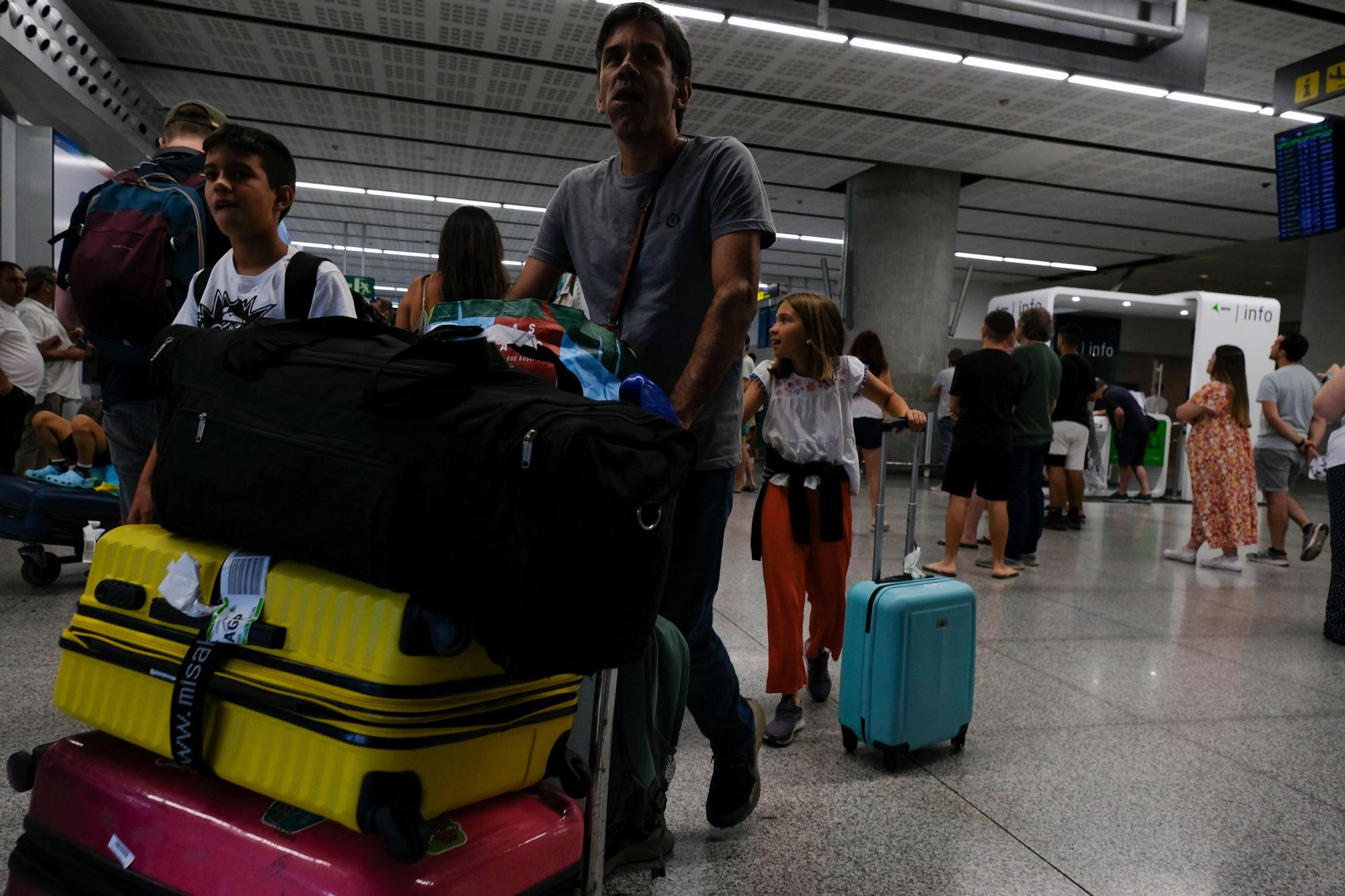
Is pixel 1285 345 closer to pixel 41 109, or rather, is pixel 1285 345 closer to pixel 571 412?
pixel 571 412

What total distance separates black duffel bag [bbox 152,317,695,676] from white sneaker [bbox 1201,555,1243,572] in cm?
714

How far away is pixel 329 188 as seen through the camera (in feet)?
48.6

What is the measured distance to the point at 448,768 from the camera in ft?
3.88

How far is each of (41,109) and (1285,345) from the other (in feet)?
35.7

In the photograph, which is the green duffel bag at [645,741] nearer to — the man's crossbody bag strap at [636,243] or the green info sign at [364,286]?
the man's crossbody bag strap at [636,243]

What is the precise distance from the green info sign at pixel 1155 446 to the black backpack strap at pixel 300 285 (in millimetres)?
12549

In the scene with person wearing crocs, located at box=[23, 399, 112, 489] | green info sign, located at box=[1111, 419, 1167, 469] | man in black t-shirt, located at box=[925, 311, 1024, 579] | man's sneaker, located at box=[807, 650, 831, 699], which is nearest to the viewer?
man's sneaker, located at box=[807, 650, 831, 699]

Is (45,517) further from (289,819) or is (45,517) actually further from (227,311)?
(289,819)

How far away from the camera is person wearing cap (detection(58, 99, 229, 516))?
235 centimetres

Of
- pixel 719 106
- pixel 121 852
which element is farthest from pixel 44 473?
pixel 719 106

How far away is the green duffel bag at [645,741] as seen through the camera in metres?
1.74

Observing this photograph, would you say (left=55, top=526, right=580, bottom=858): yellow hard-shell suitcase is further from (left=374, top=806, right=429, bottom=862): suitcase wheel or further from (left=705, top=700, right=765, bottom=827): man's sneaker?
(left=705, top=700, right=765, bottom=827): man's sneaker

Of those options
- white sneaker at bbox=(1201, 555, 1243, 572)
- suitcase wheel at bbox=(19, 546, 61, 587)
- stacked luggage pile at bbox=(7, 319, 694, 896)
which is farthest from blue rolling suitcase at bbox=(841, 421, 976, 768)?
white sneaker at bbox=(1201, 555, 1243, 572)

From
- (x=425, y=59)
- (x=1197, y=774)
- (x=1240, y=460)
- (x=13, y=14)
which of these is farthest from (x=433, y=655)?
(x=425, y=59)
